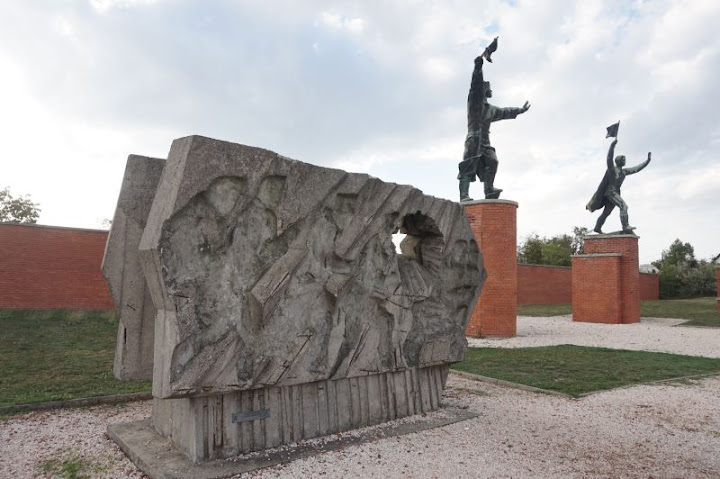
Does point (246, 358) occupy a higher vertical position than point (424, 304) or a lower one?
lower

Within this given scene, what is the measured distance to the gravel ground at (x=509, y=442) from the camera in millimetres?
4156

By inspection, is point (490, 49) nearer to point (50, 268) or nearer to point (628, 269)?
point (628, 269)

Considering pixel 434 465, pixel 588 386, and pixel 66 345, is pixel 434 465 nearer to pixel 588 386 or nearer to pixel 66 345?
pixel 588 386

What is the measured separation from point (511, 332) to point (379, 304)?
9287 millimetres

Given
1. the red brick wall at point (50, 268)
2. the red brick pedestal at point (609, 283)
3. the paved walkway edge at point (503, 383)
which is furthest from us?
the red brick pedestal at point (609, 283)

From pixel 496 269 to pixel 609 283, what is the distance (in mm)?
6973

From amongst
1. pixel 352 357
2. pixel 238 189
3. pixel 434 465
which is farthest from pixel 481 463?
pixel 238 189

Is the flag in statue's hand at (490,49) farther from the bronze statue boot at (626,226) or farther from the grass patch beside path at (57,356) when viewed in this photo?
the grass patch beside path at (57,356)

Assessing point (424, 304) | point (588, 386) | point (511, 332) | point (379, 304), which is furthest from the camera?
point (511, 332)

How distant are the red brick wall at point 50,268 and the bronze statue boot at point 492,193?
1047cm

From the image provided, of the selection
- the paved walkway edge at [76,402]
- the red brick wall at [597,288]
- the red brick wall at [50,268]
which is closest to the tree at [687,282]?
the red brick wall at [597,288]

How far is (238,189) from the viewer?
4129 mm

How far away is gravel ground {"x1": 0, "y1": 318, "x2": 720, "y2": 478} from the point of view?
416cm

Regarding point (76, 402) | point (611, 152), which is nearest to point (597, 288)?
point (611, 152)
